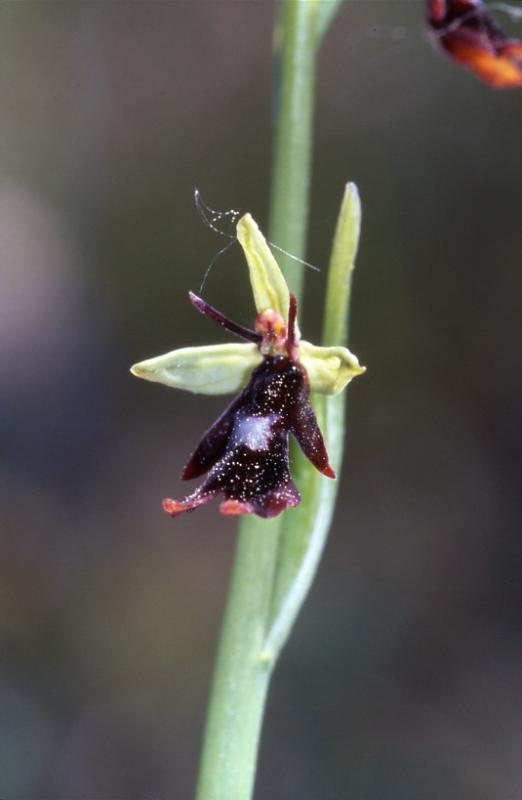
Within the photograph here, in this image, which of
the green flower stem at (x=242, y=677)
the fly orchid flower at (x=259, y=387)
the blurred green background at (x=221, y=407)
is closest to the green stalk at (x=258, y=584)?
the green flower stem at (x=242, y=677)

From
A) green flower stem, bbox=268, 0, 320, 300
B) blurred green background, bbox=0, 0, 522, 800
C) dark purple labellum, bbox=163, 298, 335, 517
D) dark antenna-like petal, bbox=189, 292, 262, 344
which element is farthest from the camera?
blurred green background, bbox=0, 0, 522, 800

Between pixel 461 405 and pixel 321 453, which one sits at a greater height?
pixel 461 405

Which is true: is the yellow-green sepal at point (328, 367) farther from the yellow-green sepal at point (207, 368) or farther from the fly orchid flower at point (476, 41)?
the fly orchid flower at point (476, 41)

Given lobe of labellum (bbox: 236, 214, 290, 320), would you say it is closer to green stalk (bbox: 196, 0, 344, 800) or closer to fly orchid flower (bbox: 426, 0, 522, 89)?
green stalk (bbox: 196, 0, 344, 800)

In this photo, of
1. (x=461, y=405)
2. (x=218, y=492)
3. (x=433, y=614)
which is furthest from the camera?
(x=461, y=405)

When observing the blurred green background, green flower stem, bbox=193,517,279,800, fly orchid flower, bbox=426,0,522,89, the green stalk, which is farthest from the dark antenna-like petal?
the blurred green background

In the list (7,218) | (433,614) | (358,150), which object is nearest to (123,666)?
(433,614)

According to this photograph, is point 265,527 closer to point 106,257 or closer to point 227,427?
point 227,427
